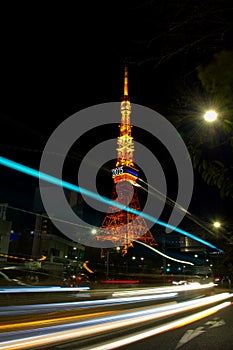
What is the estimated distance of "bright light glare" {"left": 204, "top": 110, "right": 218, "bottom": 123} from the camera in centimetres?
351

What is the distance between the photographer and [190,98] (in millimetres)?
3527

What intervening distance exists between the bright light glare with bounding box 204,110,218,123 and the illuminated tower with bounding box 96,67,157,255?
177 ft

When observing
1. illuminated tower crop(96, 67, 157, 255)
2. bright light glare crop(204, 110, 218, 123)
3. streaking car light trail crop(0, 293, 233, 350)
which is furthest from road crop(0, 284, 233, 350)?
illuminated tower crop(96, 67, 157, 255)

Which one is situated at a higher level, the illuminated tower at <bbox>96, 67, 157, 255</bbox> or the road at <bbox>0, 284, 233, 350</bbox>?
the illuminated tower at <bbox>96, 67, 157, 255</bbox>

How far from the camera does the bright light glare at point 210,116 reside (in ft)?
11.5

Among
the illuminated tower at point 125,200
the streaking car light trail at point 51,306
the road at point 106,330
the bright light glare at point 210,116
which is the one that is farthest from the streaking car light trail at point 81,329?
the illuminated tower at point 125,200

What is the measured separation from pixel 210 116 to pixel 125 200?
60448 mm

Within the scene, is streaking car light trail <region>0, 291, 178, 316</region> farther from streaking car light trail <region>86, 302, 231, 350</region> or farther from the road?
streaking car light trail <region>86, 302, 231, 350</region>

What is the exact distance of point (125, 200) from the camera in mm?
63781

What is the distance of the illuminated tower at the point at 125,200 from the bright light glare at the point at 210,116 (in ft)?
177

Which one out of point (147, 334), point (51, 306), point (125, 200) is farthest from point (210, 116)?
point (125, 200)

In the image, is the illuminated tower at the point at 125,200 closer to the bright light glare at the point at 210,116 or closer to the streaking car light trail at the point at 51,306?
the streaking car light trail at the point at 51,306

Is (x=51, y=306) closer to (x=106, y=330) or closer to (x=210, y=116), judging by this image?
(x=106, y=330)

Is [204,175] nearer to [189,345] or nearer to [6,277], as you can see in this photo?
[189,345]
